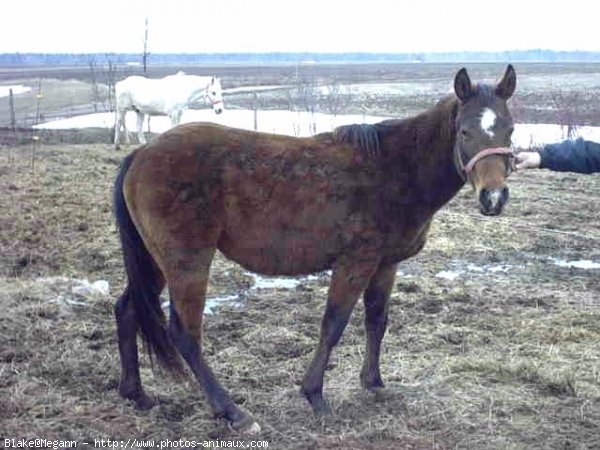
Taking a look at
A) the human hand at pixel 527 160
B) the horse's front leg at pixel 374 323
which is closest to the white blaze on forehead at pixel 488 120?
the human hand at pixel 527 160

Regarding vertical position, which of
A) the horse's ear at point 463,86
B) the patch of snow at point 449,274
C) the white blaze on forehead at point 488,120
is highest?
the horse's ear at point 463,86

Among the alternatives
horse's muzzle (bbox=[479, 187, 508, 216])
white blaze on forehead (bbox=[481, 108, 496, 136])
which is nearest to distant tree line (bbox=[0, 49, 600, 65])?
white blaze on forehead (bbox=[481, 108, 496, 136])

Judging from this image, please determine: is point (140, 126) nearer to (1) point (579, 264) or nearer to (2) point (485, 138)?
(1) point (579, 264)

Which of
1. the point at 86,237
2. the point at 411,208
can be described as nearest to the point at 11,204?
the point at 86,237

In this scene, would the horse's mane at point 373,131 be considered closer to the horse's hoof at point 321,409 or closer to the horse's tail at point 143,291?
the horse's tail at point 143,291

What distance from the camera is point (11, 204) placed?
8.88 m

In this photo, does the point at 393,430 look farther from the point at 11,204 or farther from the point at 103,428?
the point at 11,204

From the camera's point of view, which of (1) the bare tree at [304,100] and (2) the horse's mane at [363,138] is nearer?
(2) the horse's mane at [363,138]

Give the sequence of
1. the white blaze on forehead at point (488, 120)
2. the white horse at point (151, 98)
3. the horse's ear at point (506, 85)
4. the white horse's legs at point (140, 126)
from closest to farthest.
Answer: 1. the white blaze on forehead at point (488, 120)
2. the horse's ear at point (506, 85)
3. the white horse's legs at point (140, 126)
4. the white horse at point (151, 98)

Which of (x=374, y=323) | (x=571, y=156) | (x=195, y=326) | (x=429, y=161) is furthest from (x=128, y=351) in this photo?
(x=571, y=156)

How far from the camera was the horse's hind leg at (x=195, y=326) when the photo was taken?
13.3 ft

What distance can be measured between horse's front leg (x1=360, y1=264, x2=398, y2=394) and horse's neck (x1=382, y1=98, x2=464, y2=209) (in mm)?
578

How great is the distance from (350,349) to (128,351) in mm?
1588

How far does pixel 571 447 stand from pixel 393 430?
0.92 meters
